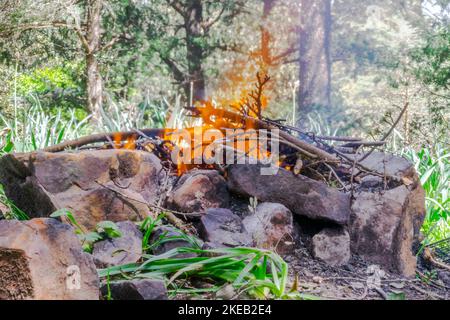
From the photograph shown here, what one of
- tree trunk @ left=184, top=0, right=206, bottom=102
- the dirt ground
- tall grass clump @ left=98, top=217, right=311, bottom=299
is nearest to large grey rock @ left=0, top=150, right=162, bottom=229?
tall grass clump @ left=98, top=217, right=311, bottom=299

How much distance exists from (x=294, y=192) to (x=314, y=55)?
8911 mm

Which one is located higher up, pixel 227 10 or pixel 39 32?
pixel 227 10

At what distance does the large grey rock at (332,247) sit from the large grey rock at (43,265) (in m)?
1.17

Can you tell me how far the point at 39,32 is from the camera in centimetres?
809

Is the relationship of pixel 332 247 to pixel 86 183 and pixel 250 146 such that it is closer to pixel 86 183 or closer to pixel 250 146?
pixel 250 146

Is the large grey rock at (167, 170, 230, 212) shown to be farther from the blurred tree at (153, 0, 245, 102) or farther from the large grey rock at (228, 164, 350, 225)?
the blurred tree at (153, 0, 245, 102)

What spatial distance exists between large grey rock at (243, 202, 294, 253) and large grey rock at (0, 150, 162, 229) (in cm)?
57

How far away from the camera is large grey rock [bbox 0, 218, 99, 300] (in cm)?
151

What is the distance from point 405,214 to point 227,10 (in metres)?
8.77

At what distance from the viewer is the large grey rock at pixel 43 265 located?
151 cm

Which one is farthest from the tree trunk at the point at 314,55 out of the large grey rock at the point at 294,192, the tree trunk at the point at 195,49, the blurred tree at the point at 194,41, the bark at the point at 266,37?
the large grey rock at the point at 294,192
